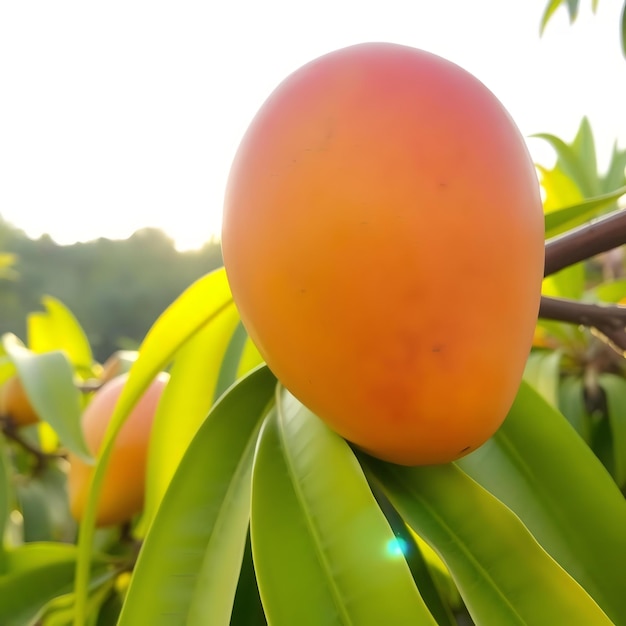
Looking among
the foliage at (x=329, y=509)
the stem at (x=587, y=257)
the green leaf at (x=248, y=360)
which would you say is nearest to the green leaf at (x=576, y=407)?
the foliage at (x=329, y=509)

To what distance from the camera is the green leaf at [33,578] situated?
0.48 m

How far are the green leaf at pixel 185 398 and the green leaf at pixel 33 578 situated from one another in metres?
0.15

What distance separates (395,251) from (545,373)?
1.00 feet

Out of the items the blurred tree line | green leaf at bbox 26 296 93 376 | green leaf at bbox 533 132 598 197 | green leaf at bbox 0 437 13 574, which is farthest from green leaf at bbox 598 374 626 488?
the blurred tree line

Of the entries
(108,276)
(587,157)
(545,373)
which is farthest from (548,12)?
(108,276)

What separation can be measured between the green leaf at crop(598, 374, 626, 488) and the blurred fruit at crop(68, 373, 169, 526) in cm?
35

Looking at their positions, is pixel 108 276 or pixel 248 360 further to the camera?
pixel 108 276

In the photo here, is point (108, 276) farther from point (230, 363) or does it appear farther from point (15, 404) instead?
point (230, 363)

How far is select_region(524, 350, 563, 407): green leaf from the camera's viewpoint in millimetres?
438

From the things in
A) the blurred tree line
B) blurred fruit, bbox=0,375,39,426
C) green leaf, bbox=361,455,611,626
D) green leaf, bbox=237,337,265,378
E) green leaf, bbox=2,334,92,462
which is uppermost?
green leaf, bbox=237,337,265,378

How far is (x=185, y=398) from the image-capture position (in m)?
0.39

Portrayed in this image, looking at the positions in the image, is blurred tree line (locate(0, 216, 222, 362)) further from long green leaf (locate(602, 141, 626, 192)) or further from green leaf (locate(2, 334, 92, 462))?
green leaf (locate(2, 334, 92, 462))

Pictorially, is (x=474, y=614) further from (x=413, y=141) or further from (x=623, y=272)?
(x=623, y=272)

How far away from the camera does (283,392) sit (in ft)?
0.97
